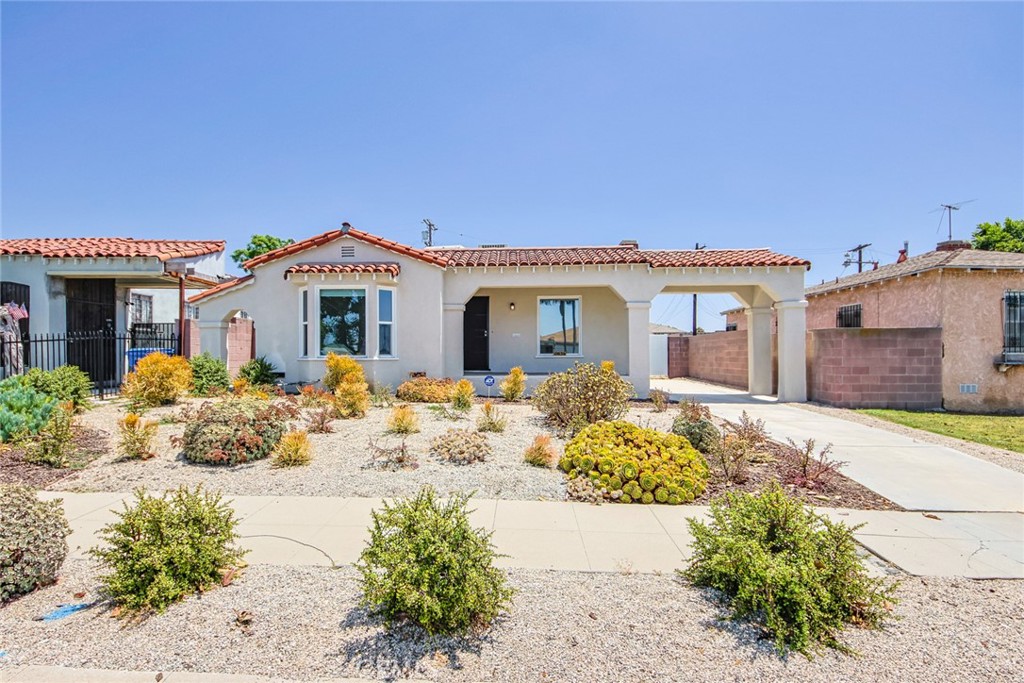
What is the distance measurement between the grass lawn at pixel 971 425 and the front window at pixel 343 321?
13.3m

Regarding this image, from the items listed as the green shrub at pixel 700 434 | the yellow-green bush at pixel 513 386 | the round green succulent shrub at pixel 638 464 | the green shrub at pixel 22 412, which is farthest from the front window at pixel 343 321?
the green shrub at pixel 700 434

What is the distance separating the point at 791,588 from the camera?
3.12 metres

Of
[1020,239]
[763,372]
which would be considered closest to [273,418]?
[763,372]

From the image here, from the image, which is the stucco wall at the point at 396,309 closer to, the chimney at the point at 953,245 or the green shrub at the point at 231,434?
the green shrub at the point at 231,434

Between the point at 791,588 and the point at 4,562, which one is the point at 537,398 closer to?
the point at 791,588

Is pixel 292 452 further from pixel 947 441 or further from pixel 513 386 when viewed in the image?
pixel 947 441

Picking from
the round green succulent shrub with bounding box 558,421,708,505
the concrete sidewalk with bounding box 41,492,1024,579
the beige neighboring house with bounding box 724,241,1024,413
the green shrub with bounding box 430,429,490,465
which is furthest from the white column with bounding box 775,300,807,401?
the green shrub with bounding box 430,429,490,465

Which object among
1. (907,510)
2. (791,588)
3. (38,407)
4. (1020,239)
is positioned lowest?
(907,510)

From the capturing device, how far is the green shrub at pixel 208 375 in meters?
12.6

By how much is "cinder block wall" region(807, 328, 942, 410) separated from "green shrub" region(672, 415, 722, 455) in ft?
27.5

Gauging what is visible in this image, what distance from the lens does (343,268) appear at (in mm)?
13383

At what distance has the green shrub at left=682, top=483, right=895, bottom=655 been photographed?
3117mm

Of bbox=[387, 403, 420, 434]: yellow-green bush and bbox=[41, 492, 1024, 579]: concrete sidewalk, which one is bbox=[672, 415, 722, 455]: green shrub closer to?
bbox=[41, 492, 1024, 579]: concrete sidewalk

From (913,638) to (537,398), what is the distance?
7.05 meters
